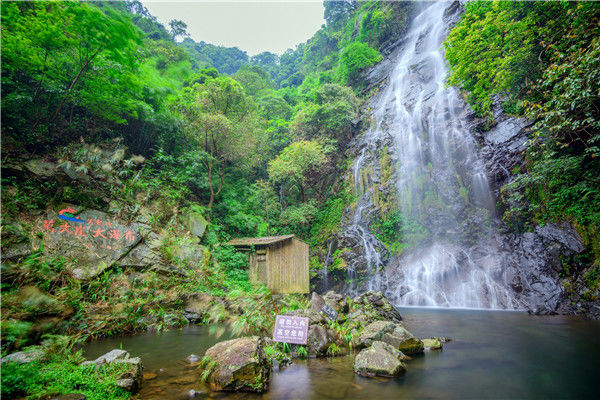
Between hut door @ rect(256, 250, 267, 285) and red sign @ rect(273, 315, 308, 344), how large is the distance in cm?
686

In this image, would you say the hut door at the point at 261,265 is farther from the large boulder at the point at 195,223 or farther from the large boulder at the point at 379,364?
the large boulder at the point at 379,364

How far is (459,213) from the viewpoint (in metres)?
14.1

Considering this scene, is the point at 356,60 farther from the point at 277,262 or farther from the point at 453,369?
the point at 453,369

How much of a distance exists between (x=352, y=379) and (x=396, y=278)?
33.9ft

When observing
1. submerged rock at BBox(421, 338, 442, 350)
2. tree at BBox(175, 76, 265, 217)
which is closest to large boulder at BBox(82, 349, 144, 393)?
submerged rock at BBox(421, 338, 442, 350)

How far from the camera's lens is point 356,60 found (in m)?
24.5

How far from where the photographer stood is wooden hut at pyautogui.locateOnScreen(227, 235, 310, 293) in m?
12.0

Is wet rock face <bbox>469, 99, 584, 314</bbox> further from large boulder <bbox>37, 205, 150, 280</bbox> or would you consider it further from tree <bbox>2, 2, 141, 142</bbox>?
large boulder <bbox>37, 205, 150, 280</bbox>

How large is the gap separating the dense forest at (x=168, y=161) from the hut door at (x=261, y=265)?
29.4 inches

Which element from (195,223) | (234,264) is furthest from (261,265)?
(195,223)

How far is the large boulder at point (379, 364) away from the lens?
4328 mm

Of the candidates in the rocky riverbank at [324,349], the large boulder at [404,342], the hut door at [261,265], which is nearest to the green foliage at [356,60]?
the hut door at [261,265]

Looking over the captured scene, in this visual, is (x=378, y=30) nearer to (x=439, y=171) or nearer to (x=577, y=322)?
(x=439, y=171)

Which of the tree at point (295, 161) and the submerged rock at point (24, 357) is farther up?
the tree at point (295, 161)
